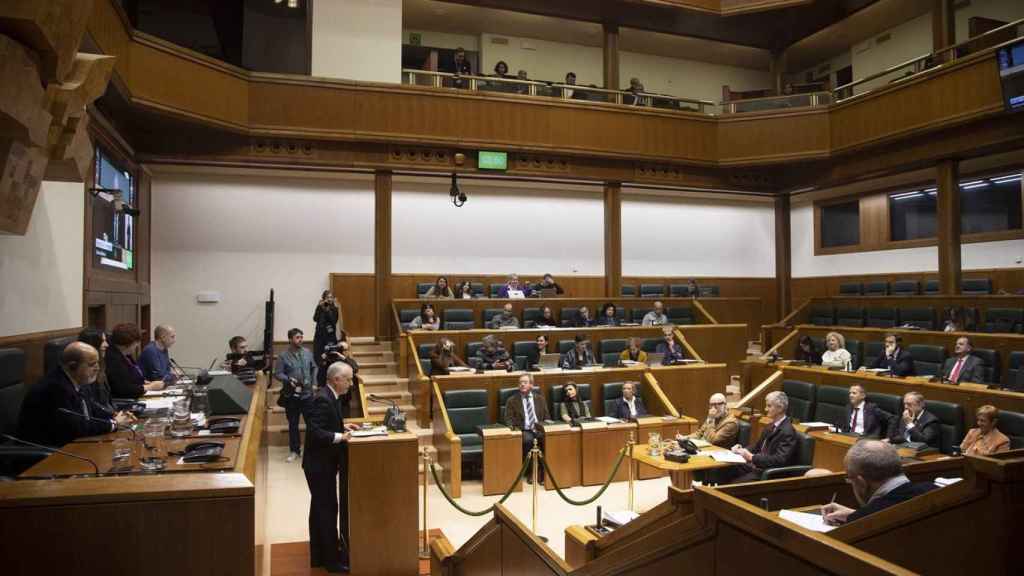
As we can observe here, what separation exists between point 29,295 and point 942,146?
11.2m

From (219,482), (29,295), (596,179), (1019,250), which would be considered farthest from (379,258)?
(1019,250)

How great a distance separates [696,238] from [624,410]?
26.6 ft

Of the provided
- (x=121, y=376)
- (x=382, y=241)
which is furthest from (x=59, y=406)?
(x=382, y=241)

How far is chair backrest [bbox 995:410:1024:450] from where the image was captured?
4684mm

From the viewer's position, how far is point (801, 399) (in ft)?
22.0

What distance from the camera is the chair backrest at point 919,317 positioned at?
9148mm

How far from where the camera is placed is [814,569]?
1.34 metres

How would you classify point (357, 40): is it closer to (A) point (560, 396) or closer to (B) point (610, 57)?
(B) point (610, 57)

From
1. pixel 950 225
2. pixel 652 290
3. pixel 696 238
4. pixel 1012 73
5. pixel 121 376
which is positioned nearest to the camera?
pixel 121 376

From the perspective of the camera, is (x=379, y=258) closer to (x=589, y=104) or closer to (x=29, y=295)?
(x=589, y=104)

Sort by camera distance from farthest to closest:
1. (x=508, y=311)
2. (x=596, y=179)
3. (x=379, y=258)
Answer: (x=596, y=179)
(x=379, y=258)
(x=508, y=311)

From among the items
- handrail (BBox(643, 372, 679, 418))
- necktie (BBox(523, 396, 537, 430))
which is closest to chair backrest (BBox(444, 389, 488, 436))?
necktie (BBox(523, 396, 537, 430))

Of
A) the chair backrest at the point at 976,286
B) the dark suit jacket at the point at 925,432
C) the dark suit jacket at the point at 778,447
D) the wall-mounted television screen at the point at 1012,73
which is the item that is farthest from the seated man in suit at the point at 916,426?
the chair backrest at the point at 976,286

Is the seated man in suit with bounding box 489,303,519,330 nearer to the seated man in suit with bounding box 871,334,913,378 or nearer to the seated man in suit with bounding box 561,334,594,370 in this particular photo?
the seated man in suit with bounding box 561,334,594,370
